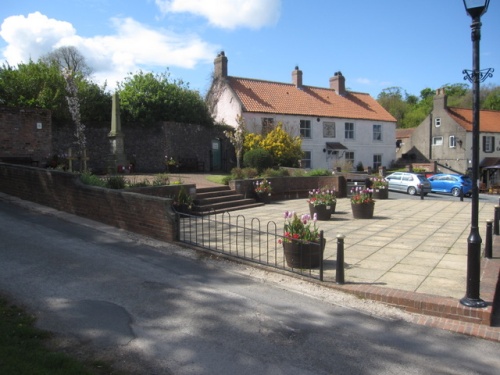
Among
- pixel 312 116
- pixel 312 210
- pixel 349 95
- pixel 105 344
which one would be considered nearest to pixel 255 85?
pixel 312 116

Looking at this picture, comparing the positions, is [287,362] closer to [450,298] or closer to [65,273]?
[450,298]

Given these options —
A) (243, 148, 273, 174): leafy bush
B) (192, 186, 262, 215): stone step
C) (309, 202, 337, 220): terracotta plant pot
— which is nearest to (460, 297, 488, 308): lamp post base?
(309, 202, 337, 220): terracotta plant pot

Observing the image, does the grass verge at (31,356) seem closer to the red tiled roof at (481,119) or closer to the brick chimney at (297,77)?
the brick chimney at (297,77)

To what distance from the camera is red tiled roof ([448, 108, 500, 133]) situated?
45122mm

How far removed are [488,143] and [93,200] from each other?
46535 millimetres

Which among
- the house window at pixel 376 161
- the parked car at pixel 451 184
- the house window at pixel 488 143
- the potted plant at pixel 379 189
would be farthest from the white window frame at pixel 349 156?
the potted plant at pixel 379 189

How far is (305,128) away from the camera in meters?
34.7

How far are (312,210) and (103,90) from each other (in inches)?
696

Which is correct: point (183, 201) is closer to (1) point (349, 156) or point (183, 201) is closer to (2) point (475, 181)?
(2) point (475, 181)

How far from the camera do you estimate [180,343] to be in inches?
174

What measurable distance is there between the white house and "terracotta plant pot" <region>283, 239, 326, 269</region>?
20721 millimetres

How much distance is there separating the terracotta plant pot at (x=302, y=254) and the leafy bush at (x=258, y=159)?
16436 mm

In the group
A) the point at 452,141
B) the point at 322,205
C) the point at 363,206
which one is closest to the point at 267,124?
the point at 363,206

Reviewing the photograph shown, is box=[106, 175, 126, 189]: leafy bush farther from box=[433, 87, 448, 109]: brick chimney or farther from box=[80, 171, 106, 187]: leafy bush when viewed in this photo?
box=[433, 87, 448, 109]: brick chimney
